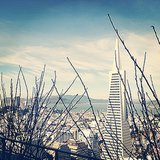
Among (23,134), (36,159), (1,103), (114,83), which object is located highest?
(114,83)

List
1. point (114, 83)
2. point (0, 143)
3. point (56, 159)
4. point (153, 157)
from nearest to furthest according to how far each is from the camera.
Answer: point (153, 157) → point (56, 159) → point (0, 143) → point (114, 83)

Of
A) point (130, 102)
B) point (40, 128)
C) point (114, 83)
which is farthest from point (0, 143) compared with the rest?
point (114, 83)

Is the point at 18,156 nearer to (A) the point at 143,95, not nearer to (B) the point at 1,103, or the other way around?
(B) the point at 1,103

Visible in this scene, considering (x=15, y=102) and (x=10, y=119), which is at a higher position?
(x=15, y=102)

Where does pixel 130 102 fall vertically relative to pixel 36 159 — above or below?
above

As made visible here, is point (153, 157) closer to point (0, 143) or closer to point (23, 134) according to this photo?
point (23, 134)

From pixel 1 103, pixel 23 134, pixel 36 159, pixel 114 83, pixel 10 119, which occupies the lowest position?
pixel 36 159

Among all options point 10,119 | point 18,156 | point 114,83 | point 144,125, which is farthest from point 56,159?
point 114,83

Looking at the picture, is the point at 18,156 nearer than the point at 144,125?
No

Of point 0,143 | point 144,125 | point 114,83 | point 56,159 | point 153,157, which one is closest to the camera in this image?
point 153,157

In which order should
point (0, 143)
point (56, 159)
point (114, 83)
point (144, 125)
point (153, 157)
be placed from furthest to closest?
1. point (114, 83)
2. point (0, 143)
3. point (56, 159)
4. point (144, 125)
5. point (153, 157)
